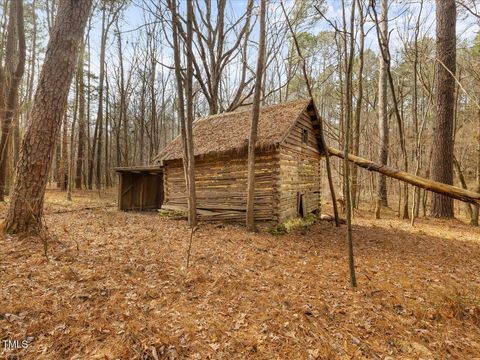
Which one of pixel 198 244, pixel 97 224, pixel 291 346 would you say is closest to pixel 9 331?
pixel 291 346

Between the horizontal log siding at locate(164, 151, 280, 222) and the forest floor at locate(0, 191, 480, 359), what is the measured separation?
9.08 feet

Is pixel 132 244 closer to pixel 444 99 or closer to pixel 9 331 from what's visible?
pixel 9 331

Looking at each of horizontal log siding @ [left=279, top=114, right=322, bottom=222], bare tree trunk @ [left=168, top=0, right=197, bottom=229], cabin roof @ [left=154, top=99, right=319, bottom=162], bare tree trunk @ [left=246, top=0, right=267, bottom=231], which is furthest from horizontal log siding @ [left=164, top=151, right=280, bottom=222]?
bare tree trunk @ [left=168, top=0, right=197, bottom=229]

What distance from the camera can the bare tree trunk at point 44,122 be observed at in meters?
5.40

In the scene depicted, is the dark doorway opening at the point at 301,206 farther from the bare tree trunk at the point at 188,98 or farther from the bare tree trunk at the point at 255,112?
the bare tree trunk at the point at 188,98

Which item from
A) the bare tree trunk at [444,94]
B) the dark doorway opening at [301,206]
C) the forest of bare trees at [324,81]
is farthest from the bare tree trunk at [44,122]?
the bare tree trunk at [444,94]

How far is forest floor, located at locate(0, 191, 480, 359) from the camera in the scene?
307 cm

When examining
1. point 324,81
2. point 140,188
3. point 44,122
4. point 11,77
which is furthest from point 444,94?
point 11,77

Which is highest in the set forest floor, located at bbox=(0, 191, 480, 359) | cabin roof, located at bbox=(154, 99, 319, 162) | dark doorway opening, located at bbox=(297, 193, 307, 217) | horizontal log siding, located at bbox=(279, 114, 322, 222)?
cabin roof, located at bbox=(154, 99, 319, 162)

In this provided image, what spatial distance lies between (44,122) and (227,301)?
5.44 m

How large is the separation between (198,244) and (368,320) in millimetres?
4562

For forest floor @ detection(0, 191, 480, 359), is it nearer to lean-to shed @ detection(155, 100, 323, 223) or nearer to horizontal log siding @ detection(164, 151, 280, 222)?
horizontal log siding @ detection(164, 151, 280, 222)

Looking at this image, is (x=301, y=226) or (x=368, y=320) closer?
(x=368, y=320)

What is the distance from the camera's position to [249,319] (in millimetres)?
3715
